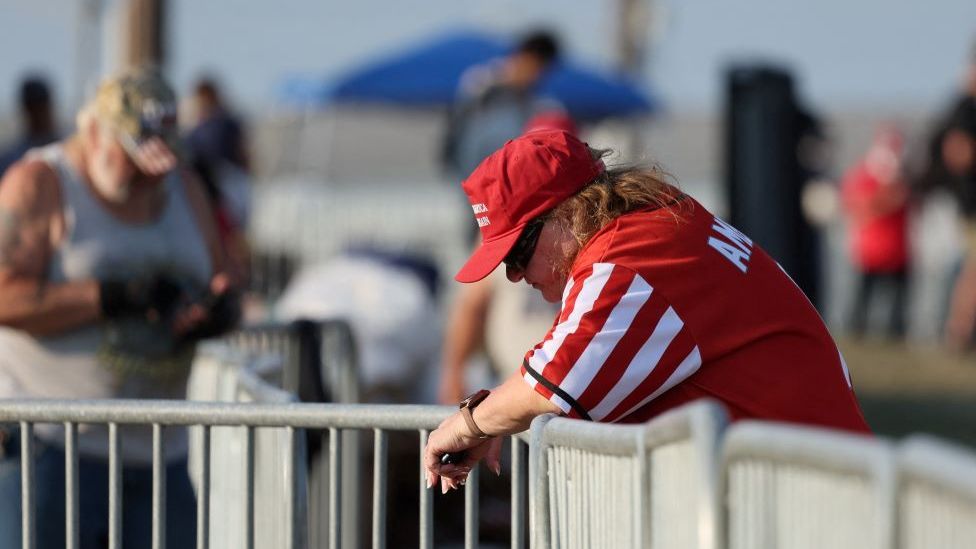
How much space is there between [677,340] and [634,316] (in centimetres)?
9

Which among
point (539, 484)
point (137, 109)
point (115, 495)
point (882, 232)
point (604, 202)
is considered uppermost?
point (137, 109)

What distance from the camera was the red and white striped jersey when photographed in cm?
289

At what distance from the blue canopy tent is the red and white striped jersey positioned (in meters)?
13.0

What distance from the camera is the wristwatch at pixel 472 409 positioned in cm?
307

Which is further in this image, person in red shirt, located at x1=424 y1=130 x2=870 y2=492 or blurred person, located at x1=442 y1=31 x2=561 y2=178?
blurred person, located at x1=442 y1=31 x2=561 y2=178

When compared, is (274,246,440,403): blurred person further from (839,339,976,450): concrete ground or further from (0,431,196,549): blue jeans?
(0,431,196,549): blue jeans

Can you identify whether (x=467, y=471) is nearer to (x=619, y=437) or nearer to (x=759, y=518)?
(x=619, y=437)

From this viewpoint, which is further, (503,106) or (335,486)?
(503,106)

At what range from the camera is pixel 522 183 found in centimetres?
312

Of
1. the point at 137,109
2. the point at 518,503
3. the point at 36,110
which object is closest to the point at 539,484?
the point at 518,503

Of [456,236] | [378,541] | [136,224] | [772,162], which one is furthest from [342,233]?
[378,541]

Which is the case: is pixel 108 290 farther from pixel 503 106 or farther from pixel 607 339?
pixel 503 106

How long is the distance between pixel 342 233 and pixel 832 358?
637 inches

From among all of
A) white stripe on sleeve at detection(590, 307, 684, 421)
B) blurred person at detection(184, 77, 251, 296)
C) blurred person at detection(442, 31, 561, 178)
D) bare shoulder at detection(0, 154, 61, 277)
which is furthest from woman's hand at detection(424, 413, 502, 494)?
blurred person at detection(184, 77, 251, 296)
